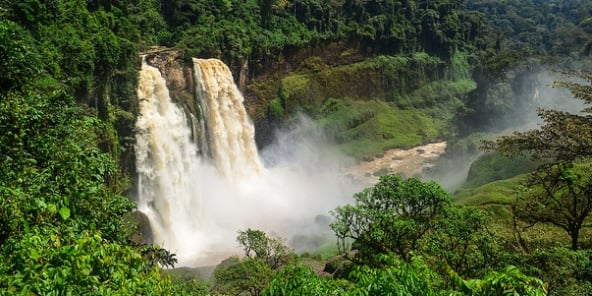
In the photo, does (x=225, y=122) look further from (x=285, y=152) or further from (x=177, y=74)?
(x=285, y=152)

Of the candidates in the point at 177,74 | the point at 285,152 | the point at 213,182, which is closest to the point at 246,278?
the point at 213,182

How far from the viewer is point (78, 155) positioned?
10.5 meters

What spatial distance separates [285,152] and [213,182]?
1647 cm

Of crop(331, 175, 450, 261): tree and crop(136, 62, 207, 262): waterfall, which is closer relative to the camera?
crop(331, 175, 450, 261): tree

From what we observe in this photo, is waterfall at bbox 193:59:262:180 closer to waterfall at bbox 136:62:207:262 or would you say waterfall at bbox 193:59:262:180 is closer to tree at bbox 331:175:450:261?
waterfall at bbox 136:62:207:262

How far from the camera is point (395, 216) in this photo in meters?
18.0

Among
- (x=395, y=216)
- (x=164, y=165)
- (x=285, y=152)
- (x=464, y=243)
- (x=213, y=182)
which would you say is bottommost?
(x=285, y=152)

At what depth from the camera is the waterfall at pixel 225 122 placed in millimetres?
44031

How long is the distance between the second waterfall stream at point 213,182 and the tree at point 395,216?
17284 millimetres

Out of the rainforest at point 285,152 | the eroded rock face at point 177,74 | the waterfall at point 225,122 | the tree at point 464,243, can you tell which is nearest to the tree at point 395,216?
the rainforest at point 285,152

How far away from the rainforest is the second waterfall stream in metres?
0.19

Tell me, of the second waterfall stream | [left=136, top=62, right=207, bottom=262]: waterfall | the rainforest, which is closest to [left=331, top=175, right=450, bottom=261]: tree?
the rainforest

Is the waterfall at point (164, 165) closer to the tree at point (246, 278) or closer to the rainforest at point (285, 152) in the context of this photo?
the rainforest at point (285, 152)

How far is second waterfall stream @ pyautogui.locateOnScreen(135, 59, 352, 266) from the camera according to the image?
34.9 metres
